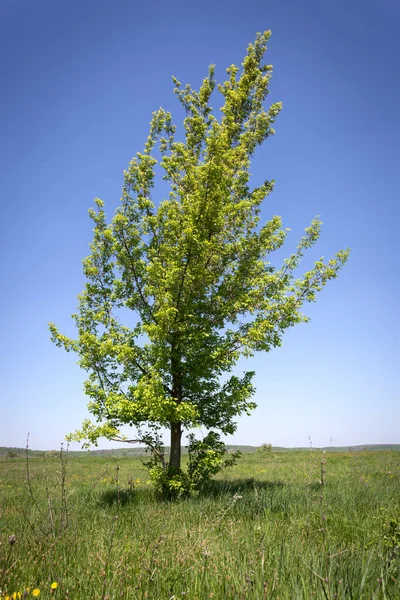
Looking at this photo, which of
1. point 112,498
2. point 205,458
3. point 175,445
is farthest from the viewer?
point 175,445

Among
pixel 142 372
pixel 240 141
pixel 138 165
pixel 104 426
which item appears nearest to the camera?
pixel 104 426

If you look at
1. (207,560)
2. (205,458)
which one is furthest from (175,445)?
(207,560)

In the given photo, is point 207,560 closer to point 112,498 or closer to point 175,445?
point 175,445

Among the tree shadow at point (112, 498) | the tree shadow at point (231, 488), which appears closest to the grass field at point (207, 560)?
the tree shadow at point (112, 498)

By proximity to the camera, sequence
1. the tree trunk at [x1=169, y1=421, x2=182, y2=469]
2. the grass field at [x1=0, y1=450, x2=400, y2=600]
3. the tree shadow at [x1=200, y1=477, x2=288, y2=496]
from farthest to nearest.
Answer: the tree trunk at [x1=169, y1=421, x2=182, y2=469]
the tree shadow at [x1=200, y1=477, x2=288, y2=496]
the grass field at [x1=0, y1=450, x2=400, y2=600]

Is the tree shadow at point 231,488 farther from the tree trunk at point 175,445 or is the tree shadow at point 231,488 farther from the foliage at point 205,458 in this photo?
the tree trunk at point 175,445

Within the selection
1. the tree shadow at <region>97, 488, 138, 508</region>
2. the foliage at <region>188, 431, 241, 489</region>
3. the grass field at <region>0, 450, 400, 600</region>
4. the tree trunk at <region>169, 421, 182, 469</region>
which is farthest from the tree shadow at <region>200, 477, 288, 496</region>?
the grass field at <region>0, 450, 400, 600</region>

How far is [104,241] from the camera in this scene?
10.9 m

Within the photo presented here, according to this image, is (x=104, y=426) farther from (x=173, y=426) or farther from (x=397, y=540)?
(x=397, y=540)

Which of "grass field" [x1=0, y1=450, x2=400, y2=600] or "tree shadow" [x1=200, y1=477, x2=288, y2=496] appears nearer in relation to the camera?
"grass field" [x1=0, y1=450, x2=400, y2=600]

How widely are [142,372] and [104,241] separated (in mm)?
3790

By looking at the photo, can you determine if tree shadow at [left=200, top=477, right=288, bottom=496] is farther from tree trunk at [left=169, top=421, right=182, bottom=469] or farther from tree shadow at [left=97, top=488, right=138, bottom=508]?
tree shadow at [left=97, top=488, right=138, bottom=508]

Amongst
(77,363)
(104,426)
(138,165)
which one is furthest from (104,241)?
(104,426)

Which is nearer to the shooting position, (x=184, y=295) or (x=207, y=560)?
(x=207, y=560)
